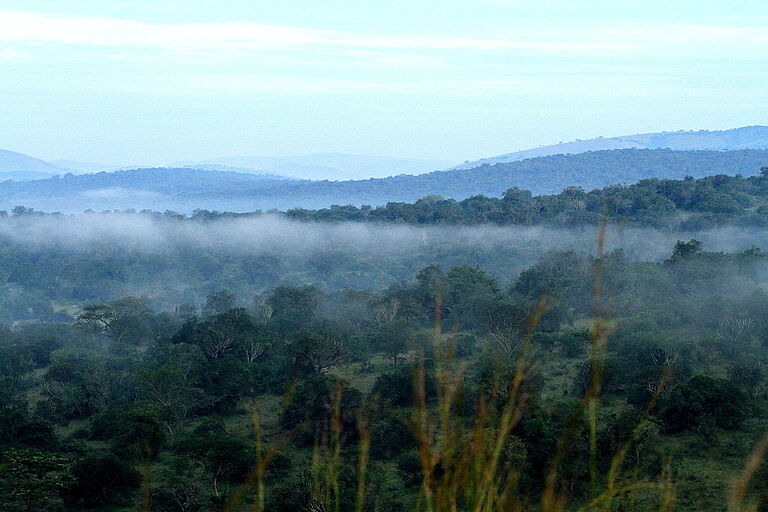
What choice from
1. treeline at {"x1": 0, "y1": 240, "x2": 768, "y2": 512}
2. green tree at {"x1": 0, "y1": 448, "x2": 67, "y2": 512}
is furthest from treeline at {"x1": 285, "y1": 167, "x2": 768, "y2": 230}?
green tree at {"x1": 0, "y1": 448, "x2": 67, "y2": 512}

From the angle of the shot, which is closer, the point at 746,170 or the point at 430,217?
the point at 430,217

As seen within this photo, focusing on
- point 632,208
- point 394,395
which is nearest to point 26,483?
point 394,395

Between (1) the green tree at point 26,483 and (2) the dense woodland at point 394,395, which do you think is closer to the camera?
(2) the dense woodland at point 394,395

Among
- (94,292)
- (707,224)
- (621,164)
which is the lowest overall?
(94,292)

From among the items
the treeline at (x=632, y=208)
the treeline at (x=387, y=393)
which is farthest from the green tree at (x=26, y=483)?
the treeline at (x=632, y=208)

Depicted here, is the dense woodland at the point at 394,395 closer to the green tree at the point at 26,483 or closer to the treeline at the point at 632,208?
the green tree at the point at 26,483

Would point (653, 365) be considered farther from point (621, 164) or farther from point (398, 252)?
point (621, 164)

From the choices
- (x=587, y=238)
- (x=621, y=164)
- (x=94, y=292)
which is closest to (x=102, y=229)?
(x=94, y=292)

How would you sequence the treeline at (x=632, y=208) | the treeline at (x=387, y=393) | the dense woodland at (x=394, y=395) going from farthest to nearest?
the treeline at (x=632, y=208) < the treeline at (x=387, y=393) < the dense woodland at (x=394, y=395)
